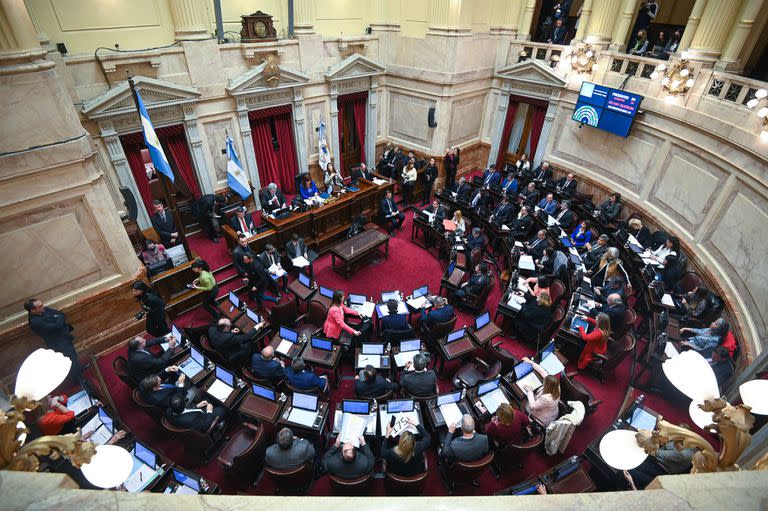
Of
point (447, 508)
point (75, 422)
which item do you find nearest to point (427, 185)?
point (75, 422)

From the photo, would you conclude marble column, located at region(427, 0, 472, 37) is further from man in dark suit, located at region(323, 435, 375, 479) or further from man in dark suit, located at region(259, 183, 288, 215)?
man in dark suit, located at region(323, 435, 375, 479)

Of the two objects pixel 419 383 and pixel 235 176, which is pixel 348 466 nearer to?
pixel 419 383

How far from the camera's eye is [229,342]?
5816 mm

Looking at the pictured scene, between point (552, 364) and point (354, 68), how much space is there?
34.2 feet

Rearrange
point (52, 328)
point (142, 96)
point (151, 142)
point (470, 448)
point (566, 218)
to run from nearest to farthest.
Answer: point (470, 448) < point (52, 328) < point (151, 142) < point (142, 96) < point (566, 218)

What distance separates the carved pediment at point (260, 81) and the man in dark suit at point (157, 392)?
746cm

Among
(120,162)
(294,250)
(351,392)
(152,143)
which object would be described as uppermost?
(152,143)

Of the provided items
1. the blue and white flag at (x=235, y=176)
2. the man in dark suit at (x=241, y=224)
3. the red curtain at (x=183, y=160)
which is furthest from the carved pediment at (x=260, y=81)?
the man in dark suit at (x=241, y=224)

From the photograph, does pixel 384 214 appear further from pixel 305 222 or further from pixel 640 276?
pixel 640 276

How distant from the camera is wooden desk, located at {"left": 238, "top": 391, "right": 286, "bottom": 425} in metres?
4.98

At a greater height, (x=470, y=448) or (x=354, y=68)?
(x=354, y=68)

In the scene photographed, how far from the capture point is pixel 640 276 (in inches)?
316

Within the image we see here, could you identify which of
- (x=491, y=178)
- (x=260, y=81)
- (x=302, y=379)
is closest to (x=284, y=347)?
(x=302, y=379)

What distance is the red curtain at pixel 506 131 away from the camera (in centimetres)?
1329
